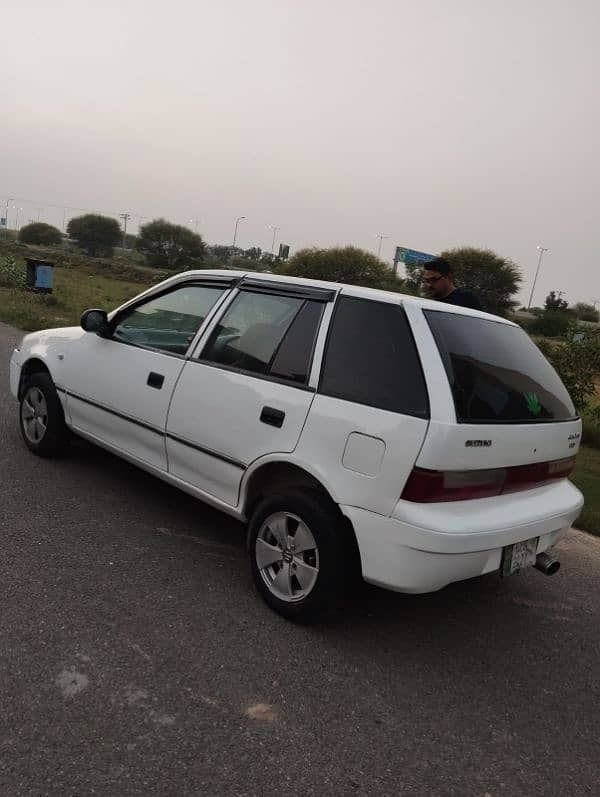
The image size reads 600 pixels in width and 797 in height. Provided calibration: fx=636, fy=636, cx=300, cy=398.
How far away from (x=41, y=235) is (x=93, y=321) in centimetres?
11852

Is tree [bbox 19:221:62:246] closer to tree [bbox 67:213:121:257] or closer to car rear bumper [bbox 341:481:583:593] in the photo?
tree [bbox 67:213:121:257]

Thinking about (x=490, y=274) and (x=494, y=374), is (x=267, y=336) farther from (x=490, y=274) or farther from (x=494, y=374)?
(x=490, y=274)

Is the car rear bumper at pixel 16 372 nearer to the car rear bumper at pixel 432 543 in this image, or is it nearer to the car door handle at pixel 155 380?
the car door handle at pixel 155 380

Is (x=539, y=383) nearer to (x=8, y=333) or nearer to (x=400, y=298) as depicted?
(x=400, y=298)

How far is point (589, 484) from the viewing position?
664 cm

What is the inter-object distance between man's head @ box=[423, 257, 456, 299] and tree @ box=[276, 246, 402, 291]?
33328 millimetres

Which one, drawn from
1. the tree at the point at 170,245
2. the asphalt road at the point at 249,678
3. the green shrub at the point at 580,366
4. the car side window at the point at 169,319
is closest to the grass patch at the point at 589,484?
the green shrub at the point at 580,366

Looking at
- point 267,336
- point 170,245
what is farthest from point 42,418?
point 170,245

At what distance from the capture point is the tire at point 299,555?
2.84 metres

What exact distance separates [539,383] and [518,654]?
1343 mm

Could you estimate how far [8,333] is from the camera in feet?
38.4

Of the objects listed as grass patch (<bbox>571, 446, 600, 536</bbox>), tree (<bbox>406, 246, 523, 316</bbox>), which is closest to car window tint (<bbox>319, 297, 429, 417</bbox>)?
grass patch (<bbox>571, 446, 600, 536</bbox>)

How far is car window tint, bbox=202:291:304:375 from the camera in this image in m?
3.32

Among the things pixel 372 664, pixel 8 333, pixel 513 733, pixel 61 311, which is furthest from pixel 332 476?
pixel 61 311
